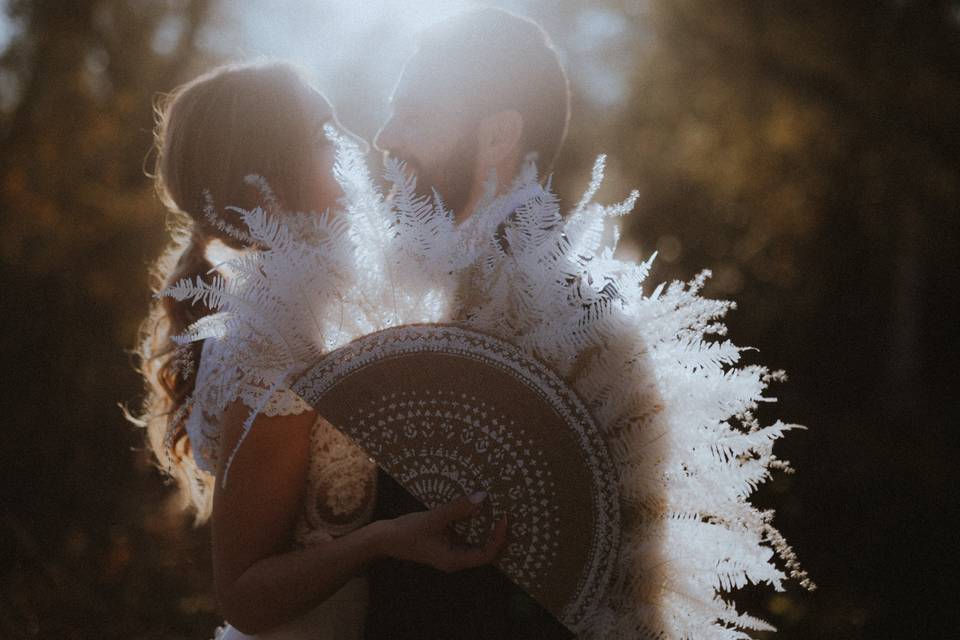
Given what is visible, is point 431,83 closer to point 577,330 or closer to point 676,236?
point 577,330

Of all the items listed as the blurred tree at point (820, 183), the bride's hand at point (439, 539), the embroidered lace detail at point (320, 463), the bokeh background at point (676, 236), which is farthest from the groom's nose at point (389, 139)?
the blurred tree at point (820, 183)

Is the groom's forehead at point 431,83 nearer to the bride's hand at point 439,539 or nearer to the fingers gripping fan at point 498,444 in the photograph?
the fingers gripping fan at point 498,444

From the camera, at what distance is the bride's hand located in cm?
152

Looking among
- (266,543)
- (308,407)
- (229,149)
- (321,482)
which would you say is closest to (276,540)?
(266,543)

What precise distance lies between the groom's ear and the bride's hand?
46.1 inches

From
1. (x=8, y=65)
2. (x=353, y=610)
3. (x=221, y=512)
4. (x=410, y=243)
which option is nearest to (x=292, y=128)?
(x=410, y=243)

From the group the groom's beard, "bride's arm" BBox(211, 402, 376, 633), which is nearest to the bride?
"bride's arm" BBox(211, 402, 376, 633)

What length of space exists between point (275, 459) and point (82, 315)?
7.26 m

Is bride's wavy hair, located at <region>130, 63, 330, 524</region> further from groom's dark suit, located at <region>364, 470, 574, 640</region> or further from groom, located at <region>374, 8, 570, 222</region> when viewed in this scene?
groom's dark suit, located at <region>364, 470, 574, 640</region>

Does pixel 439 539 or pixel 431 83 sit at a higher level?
pixel 431 83

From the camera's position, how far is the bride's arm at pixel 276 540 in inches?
60.9

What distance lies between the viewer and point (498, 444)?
1.57 m

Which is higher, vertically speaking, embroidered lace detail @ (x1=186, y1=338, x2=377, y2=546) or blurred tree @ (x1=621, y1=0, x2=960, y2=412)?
blurred tree @ (x1=621, y1=0, x2=960, y2=412)

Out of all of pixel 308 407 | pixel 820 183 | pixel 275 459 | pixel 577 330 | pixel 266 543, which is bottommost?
pixel 266 543
